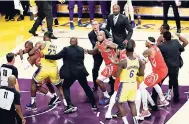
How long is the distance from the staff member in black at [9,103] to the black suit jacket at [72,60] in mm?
1502

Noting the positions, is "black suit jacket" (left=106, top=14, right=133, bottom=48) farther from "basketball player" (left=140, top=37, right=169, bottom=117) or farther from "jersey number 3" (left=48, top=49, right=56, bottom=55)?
"jersey number 3" (left=48, top=49, right=56, bottom=55)

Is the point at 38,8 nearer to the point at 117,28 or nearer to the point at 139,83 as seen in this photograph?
the point at 117,28

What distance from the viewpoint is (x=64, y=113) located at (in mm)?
10070

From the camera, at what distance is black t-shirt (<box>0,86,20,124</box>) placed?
27.6 feet

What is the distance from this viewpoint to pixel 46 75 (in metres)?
9.98

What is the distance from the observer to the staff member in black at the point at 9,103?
331 inches

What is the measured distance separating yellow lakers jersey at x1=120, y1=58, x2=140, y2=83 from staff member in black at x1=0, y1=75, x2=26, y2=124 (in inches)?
73.0

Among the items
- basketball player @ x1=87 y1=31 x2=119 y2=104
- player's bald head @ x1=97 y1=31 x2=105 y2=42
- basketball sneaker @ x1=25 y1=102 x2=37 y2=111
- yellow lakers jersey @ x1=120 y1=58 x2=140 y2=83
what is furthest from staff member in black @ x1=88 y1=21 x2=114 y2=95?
yellow lakers jersey @ x1=120 y1=58 x2=140 y2=83

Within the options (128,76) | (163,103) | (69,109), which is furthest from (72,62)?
(163,103)

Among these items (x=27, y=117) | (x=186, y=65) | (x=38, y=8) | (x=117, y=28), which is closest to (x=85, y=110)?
(x=27, y=117)

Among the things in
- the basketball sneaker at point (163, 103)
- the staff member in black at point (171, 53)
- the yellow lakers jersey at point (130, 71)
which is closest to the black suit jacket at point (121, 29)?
the staff member in black at point (171, 53)

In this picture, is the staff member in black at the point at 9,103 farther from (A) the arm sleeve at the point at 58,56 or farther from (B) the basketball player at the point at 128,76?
(B) the basketball player at the point at 128,76

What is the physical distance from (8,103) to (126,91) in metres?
2.04

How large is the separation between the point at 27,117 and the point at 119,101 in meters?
1.92
